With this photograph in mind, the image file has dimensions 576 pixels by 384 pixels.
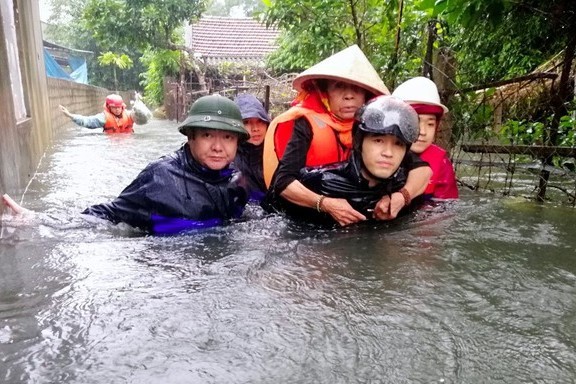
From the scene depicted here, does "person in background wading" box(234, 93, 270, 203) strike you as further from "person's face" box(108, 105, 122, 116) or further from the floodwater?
"person's face" box(108, 105, 122, 116)

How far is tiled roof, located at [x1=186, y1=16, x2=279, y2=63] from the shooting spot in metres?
22.5

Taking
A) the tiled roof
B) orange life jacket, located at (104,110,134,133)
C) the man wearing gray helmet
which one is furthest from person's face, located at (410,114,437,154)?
the tiled roof

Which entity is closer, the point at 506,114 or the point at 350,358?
the point at 350,358

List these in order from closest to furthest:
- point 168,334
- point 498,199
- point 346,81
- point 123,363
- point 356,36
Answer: point 123,363
point 168,334
point 346,81
point 498,199
point 356,36

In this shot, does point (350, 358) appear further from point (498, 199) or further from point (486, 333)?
point (498, 199)

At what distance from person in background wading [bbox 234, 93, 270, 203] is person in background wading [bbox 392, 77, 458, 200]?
1.37 metres

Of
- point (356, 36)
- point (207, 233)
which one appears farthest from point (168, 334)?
point (356, 36)

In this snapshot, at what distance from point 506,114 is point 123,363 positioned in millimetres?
5133

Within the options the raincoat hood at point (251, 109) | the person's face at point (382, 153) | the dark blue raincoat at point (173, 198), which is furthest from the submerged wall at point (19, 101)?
the person's face at point (382, 153)

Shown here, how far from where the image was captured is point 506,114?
552cm

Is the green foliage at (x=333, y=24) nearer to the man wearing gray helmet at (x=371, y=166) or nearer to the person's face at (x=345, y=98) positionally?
the person's face at (x=345, y=98)

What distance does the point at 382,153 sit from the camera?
3129mm

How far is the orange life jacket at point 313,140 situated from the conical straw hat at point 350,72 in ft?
0.88

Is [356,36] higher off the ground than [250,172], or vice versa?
[356,36]
